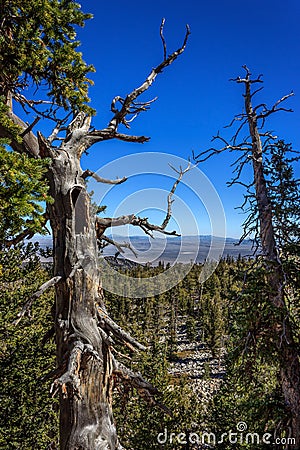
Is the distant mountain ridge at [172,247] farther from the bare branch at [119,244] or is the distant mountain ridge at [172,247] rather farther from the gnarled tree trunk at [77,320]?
the gnarled tree trunk at [77,320]

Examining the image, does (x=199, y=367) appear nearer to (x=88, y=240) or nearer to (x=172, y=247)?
(x=172, y=247)

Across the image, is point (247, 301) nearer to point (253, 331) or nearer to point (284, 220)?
point (253, 331)

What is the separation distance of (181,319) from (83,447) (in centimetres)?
7734

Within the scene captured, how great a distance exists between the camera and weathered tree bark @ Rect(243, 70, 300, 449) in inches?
209

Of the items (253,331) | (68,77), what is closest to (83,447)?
(253,331)

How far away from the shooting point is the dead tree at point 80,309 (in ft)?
8.68

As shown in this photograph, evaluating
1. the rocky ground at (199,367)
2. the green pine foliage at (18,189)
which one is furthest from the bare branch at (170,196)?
the rocky ground at (199,367)

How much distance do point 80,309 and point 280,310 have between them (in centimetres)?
366

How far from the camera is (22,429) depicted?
9.28 metres

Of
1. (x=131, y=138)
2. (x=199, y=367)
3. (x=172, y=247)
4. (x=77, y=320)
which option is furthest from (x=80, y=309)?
(x=199, y=367)

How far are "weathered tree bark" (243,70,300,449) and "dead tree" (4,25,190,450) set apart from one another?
2.91m

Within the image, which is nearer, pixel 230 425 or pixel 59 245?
pixel 59 245

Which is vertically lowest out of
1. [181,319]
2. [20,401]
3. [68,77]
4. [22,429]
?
[181,319]

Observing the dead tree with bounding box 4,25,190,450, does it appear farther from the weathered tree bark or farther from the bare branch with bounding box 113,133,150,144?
the weathered tree bark
